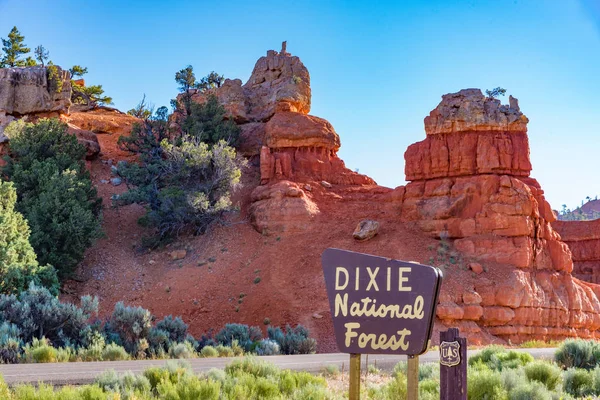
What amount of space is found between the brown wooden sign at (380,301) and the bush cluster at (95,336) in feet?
37.7

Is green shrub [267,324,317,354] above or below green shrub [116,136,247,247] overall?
below

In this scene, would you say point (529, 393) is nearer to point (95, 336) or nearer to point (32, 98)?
point (95, 336)

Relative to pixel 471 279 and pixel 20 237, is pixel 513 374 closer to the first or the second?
pixel 471 279

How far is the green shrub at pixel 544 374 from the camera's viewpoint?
13.0 meters

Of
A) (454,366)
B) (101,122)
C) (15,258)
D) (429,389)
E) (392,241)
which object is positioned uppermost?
(101,122)

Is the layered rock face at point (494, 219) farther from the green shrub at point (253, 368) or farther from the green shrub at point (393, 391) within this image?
the green shrub at point (393, 391)

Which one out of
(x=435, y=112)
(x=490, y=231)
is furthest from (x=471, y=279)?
(x=435, y=112)

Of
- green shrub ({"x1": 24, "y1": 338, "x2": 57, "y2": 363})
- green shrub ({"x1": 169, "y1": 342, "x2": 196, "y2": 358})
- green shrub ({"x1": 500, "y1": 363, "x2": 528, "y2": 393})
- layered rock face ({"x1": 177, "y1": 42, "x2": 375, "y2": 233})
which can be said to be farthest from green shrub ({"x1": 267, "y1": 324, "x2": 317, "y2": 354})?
green shrub ({"x1": 500, "y1": 363, "x2": 528, "y2": 393})

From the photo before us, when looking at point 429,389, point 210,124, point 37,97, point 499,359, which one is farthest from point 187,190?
point 429,389

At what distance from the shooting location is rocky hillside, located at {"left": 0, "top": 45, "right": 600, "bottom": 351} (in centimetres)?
3047

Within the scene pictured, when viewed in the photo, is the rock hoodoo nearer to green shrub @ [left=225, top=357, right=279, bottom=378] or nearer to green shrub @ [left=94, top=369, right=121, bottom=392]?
green shrub @ [left=225, top=357, right=279, bottom=378]

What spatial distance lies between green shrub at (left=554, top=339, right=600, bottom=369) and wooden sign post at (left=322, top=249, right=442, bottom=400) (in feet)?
32.2

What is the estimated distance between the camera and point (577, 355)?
673 inches

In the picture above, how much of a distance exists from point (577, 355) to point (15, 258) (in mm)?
19411
